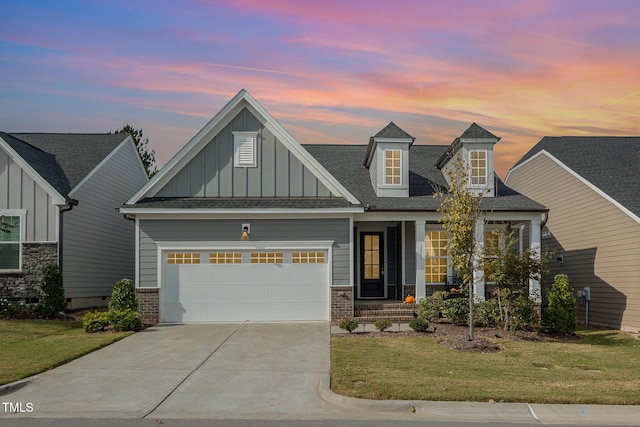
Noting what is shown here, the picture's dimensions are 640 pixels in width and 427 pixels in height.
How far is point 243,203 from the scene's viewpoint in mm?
19062

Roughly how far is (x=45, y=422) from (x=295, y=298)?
10994mm

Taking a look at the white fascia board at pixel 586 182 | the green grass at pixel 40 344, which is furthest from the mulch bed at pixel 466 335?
the green grass at pixel 40 344

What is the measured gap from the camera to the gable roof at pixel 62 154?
21.4 meters

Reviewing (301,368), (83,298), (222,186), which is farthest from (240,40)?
(83,298)

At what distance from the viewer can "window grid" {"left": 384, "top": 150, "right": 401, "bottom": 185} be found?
68.8 ft

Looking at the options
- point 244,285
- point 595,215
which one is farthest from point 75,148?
point 595,215

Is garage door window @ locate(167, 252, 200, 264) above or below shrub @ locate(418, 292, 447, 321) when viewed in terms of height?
above

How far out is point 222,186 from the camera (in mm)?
19531

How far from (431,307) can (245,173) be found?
6644mm

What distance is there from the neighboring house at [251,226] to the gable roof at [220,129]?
30 millimetres

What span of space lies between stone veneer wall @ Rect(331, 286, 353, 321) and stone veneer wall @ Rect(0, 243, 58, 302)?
901 cm

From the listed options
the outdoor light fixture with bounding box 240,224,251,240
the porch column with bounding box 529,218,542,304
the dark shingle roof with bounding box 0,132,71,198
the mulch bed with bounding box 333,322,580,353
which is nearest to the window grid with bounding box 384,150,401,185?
the porch column with bounding box 529,218,542,304

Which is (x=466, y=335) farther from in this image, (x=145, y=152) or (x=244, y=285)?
(x=145, y=152)

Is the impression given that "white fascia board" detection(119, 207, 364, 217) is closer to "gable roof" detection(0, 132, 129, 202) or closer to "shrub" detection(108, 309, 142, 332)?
"shrub" detection(108, 309, 142, 332)
